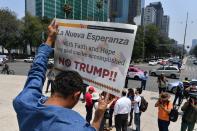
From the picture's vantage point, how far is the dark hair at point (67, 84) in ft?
6.94

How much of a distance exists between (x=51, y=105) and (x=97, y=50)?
1268 mm

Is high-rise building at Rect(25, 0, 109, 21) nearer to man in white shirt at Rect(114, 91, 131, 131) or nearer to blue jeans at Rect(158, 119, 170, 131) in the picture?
man in white shirt at Rect(114, 91, 131, 131)

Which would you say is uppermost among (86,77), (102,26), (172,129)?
(102,26)

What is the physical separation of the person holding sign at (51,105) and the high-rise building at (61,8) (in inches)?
3646

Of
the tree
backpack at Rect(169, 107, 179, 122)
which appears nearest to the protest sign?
backpack at Rect(169, 107, 179, 122)

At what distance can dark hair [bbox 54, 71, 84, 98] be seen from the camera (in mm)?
2115

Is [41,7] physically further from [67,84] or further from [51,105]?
[51,105]

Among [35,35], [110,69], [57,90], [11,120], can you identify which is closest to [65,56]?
[110,69]

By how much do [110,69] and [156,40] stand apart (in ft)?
297

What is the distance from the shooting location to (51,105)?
2.01 metres

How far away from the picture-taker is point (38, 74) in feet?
8.07

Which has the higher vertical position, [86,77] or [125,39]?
[125,39]

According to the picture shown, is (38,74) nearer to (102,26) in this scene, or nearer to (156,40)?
(102,26)

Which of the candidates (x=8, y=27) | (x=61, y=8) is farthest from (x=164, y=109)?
(x=61, y=8)
